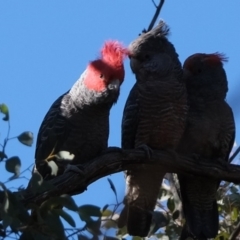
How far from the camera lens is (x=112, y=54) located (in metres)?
4.43

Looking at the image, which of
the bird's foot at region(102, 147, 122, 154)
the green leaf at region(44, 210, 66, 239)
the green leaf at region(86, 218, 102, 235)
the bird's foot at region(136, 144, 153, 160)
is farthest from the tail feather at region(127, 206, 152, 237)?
the green leaf at region(44, 210, 66, 239)

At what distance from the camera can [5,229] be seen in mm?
A: 2695

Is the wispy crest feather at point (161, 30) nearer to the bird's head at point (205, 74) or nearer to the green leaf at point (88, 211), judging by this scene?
the bird's head at point (205, 74)

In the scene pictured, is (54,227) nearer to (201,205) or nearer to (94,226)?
(94,226)

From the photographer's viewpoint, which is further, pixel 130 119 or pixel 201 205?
pixel 201 205

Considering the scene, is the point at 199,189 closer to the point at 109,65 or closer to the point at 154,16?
the point at 109,65

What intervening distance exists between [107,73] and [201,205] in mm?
1243

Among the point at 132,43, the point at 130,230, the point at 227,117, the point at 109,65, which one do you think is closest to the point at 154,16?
the point at 109,65

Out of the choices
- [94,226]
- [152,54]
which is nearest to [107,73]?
[152,54]

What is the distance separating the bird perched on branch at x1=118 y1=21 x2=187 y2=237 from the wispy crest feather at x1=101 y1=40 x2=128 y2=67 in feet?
0.85

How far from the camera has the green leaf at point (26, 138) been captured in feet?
9.52

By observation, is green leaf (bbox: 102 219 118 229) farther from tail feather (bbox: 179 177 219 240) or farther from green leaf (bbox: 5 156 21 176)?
tail feather (bbox: 179 177 219 240)

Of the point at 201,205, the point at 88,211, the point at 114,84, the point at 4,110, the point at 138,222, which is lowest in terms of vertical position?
the point at 138,222

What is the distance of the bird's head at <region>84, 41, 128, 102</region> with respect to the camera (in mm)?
4352
